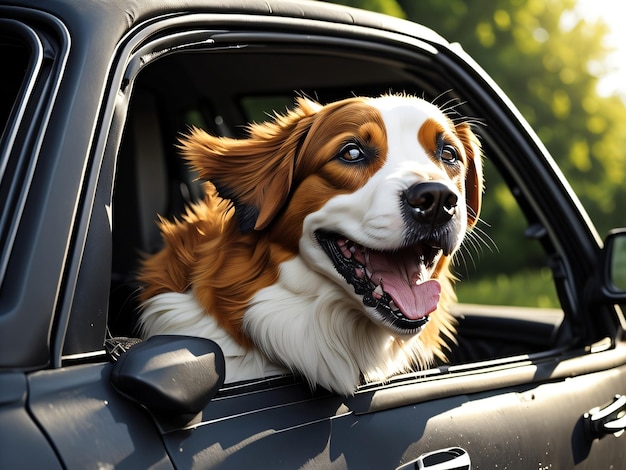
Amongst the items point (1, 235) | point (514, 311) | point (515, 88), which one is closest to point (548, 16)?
point (515, 88)

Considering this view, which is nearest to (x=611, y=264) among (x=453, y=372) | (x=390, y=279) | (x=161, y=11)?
(x=453, y=372)

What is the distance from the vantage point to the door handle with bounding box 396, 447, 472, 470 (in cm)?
188

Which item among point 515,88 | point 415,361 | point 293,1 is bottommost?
point 415,361

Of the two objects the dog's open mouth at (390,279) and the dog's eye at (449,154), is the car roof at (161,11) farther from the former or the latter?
the dog's open mouth at (390,279)

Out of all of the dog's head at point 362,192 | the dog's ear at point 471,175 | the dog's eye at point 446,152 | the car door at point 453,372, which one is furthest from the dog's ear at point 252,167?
the dog's ear at point 471,175

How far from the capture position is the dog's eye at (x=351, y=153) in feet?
7.41

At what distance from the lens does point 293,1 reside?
84.9 inches

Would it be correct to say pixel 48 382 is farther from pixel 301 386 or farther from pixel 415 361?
pixel 415 361

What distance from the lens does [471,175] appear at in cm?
262

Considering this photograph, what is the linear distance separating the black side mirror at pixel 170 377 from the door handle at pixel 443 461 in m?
0.54

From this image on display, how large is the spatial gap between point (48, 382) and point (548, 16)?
16.4m

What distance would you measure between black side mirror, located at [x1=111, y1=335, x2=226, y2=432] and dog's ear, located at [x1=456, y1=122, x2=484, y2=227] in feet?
4.21

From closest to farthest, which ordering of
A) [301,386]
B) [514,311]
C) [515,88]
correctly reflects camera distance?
[301,386], [514,311], [515,88]

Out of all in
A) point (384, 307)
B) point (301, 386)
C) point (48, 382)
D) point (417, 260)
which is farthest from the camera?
point (417, 260)
